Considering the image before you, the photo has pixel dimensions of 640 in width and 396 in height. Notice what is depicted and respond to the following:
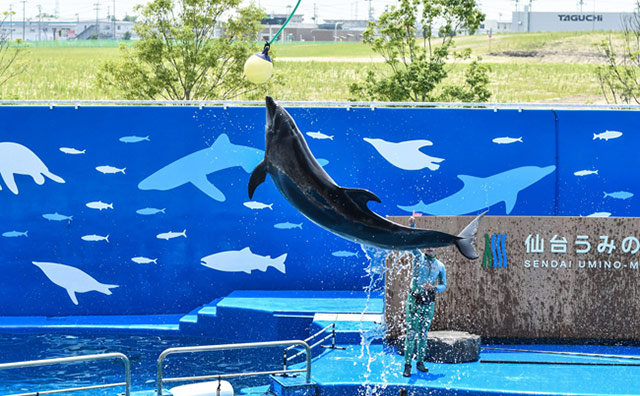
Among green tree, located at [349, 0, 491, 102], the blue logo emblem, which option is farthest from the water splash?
green tree, located at [349, 0, 491, 102]

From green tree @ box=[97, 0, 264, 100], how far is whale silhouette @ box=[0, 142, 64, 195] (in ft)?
25.1

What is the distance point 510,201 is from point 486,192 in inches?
18.4

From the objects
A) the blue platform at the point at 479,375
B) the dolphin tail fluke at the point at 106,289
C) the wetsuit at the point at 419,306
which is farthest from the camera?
the dolphin tail fluke at the point at 106,289

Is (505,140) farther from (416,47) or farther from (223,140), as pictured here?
(416,47)

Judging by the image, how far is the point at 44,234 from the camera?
54.8 feet

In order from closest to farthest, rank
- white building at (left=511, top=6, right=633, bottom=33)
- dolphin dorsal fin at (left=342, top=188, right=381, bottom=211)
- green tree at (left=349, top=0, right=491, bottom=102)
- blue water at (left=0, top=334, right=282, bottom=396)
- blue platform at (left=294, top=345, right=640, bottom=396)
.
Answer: dolphin dorsal fin at (left=342, top=188, right=381, bottom=211), blue platform at (left=294, top=345, right=640, bottom=396), blue water at (left=0, top=334, right=282, bottom=396), green tree at (left=349, top=0, right=491, bottom=102), white building at (left=511, top=6, right=633, bottom=33)

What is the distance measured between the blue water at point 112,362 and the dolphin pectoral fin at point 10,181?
260cm

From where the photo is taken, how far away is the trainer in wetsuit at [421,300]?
493 inches

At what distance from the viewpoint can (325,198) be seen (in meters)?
6.50

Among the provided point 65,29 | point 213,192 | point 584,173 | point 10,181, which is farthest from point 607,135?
point 65,29

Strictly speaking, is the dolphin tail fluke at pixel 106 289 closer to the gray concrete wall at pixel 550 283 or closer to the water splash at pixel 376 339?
the water splash at pixel 376 339

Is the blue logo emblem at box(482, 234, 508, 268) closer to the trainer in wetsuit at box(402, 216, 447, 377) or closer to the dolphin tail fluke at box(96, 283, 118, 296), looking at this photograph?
the trainer in wetsuit at box(402, 216, 447, 377)

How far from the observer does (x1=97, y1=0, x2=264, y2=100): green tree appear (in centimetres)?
2391

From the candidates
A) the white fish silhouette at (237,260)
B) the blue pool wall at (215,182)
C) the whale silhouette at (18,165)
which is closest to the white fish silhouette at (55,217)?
the blue pool wall at (215,182)
